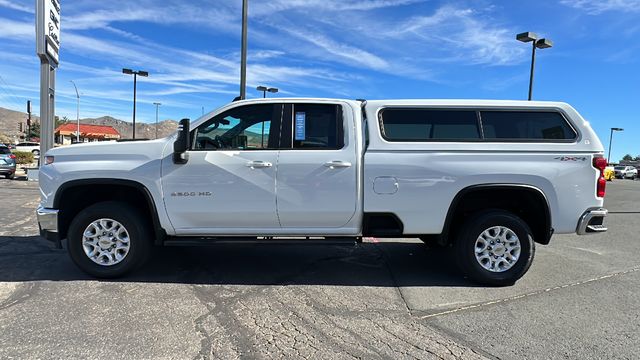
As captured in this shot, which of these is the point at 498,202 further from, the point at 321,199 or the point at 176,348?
the point at 176,348

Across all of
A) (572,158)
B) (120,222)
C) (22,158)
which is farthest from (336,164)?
(22,158)

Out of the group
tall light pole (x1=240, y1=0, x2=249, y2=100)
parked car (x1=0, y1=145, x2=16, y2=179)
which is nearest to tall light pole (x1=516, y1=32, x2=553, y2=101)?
tall light pole (x1=240, y1=0, x2=249, y2=100)

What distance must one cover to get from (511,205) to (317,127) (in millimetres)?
2489

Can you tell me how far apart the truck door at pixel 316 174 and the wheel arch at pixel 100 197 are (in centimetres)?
141

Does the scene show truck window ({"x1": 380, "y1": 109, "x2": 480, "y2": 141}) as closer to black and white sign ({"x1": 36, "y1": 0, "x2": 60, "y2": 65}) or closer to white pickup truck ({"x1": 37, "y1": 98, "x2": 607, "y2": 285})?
white pickup truck ({"x1": 37, "y1": 98, "x2": 607, "y2": 285})

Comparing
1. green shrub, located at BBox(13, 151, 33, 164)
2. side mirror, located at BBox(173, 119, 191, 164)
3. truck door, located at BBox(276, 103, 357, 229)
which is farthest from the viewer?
green shrub, located at BBox(13, 151, 33, 164)

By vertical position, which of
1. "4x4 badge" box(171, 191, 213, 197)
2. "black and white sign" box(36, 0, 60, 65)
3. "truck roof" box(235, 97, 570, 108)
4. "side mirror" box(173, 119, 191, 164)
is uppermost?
"black and white sign" box(36, 0, 60, 65)

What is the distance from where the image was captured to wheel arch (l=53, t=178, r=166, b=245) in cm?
516

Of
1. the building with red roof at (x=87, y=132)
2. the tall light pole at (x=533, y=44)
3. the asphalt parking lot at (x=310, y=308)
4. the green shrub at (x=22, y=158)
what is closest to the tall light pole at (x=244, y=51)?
the asphalt parking lot at (x=310, y=308)

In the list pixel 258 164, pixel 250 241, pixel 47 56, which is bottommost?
pixel 250 241

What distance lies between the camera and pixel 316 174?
5.12 m

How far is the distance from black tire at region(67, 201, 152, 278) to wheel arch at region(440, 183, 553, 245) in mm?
3388

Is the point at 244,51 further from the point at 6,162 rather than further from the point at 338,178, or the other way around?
the point at 6,162

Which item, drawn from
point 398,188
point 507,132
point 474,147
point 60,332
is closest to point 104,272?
point 60,332
